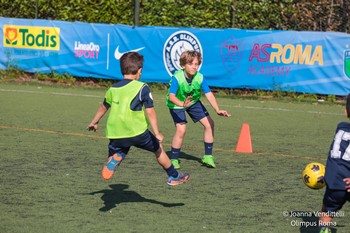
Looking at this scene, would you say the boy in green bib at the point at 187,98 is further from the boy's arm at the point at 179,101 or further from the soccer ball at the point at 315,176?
the soccer ball at the point at 315,176

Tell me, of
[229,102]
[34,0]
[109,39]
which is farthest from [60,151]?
[34,0]

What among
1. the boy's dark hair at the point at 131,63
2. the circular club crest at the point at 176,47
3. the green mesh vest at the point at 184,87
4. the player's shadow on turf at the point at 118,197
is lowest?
the circular club crest at the point at 176,47

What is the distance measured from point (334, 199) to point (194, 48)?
47.2 feet

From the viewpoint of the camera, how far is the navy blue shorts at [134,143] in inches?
329

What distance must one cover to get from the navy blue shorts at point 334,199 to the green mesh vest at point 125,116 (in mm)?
2235

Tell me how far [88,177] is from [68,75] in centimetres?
1342

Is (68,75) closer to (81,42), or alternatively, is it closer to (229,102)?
(81,42)

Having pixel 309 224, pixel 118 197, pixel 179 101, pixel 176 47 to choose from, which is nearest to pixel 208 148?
pixel 179 101

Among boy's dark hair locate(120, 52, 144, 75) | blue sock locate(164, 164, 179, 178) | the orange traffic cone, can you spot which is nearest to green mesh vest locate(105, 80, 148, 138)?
boy's dark hair locate(120, 52, 144, 75)

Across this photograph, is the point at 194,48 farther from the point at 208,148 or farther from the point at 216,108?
the point at 216,108

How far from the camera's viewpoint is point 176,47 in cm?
2123

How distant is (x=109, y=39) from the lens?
22.4 meters

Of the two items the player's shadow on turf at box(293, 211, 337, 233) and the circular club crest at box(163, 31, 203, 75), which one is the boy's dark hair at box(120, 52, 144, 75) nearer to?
the player's shadow on turf at box(293, 211, 337, 233)

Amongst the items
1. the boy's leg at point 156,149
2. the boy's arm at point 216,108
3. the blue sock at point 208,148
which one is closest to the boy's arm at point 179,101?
the boy's arm at point 216,108
